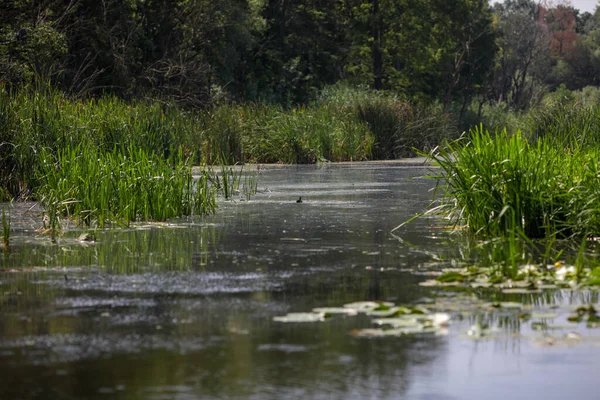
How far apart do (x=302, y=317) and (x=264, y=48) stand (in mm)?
48300

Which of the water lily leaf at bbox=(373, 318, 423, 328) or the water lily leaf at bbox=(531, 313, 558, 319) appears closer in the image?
the water lily leaf at bbox=(373, 318, 423, 328)

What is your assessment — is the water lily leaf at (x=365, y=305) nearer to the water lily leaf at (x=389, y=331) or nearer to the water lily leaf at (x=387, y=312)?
the water lily leaf at (x=387, y=312)

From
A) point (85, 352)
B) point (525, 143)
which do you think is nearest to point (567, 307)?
point (85, 352)

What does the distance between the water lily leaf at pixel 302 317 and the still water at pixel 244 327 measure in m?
0.09

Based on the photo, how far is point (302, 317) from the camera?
20.4 ft

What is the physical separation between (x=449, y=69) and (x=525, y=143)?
51.7 m

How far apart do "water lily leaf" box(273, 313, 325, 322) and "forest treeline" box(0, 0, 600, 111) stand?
1970cm

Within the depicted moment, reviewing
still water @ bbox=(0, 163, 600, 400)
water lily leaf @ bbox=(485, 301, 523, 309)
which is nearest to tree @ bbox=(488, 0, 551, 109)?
still water @ bbox=(0, 163, 600, 400)

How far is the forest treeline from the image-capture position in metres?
32.5

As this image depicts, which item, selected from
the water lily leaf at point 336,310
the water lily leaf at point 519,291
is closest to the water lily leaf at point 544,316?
the water lily leaf at point 519,291

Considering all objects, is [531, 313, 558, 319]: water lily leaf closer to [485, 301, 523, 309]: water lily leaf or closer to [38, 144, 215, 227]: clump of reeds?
[485, 301, 523, 309]: water lily leaf

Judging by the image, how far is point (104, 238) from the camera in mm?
10742

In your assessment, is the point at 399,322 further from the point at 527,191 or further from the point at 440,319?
the point at 527,191

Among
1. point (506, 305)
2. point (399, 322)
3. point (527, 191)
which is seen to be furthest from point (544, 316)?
point (527, 191)
